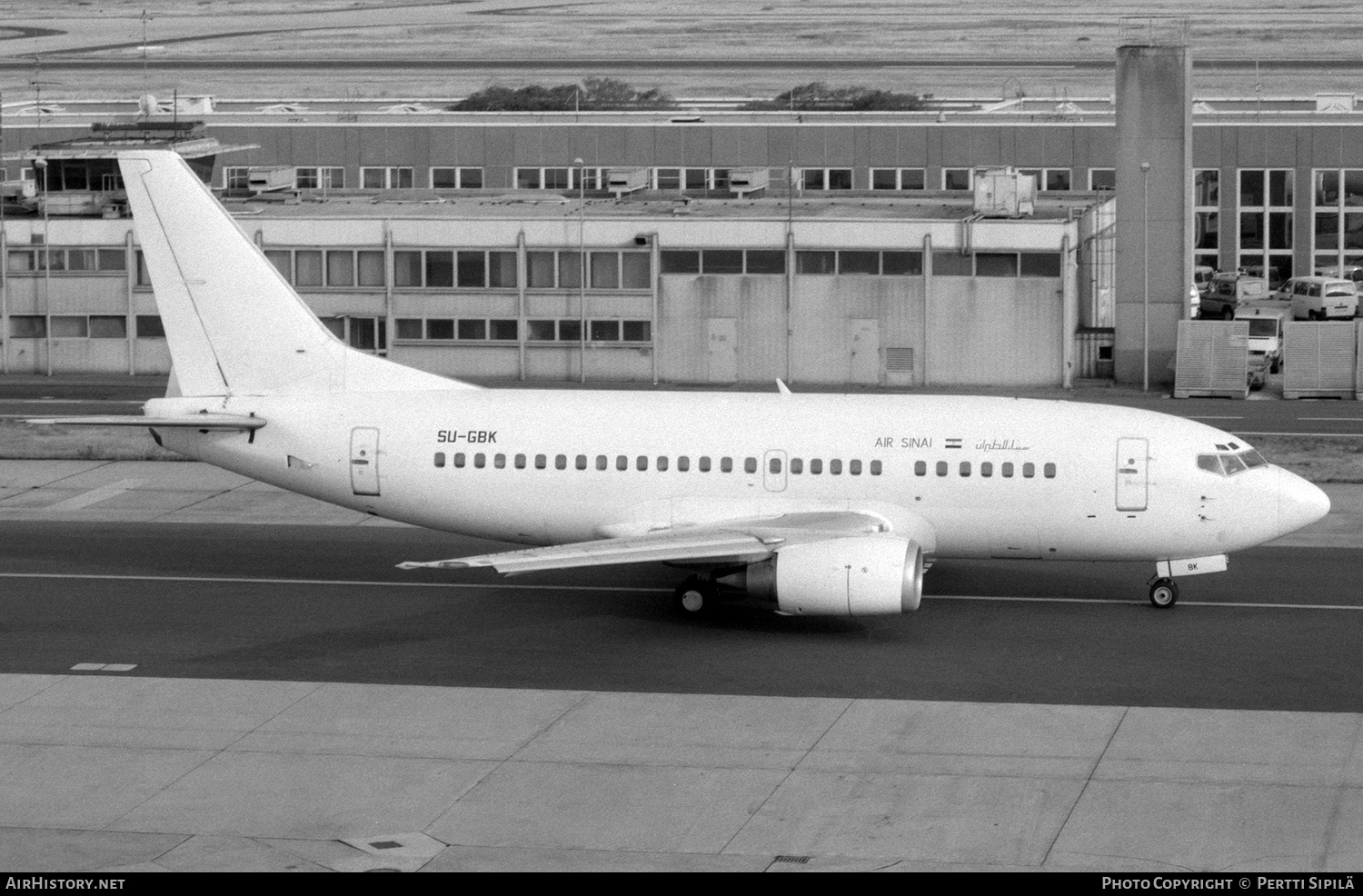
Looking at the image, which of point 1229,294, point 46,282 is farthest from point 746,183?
point 46,282

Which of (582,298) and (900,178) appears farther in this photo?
(900,178)

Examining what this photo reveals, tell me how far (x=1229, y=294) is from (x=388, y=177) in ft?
119

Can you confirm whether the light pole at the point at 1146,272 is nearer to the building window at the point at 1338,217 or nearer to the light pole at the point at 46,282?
the building window at the point at 1338,217

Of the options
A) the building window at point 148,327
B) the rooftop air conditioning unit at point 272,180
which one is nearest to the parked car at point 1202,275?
the rooftop air conditioning unit at point 272,180

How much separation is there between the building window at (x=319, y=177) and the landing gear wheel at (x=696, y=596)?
185 ft

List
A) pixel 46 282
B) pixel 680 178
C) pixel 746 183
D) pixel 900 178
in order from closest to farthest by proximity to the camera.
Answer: pixel 46 282 → pixel 746 183 → pixel 900 178 → pixel 680 178

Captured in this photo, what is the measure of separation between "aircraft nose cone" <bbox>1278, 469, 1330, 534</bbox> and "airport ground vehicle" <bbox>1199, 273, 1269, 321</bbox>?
160 feet

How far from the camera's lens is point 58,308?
63.6 m

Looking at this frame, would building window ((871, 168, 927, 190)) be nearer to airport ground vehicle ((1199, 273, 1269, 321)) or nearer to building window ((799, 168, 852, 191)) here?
building window ((799, 168, 852, 191))

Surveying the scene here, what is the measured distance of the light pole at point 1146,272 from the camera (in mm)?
60625

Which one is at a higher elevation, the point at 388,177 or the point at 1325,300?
the point at 388,177

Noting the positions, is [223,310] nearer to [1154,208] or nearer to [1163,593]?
[1163,593]

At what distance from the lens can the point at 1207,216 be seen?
8931 centimetres

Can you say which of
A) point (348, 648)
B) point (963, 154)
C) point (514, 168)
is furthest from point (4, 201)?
point (348, 648)
